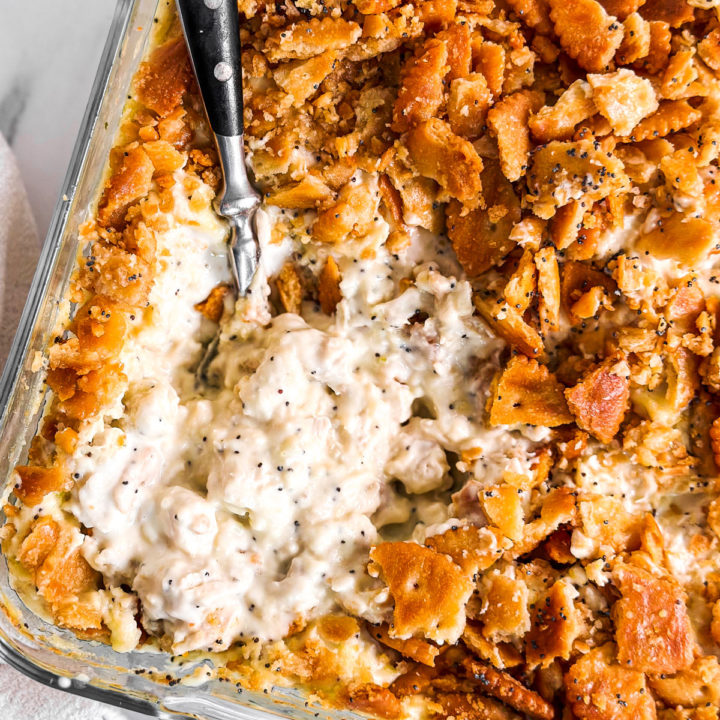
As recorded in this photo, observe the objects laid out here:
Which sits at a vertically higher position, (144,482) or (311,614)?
(144,482)

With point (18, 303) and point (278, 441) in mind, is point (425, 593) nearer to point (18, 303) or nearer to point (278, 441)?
point (278, 441)

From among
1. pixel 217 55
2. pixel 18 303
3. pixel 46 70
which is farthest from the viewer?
pixel 46 70

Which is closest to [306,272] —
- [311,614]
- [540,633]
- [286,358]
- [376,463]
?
[286,358]

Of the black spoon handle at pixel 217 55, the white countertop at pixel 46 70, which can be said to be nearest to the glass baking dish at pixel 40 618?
the black spoon handle at pixel 217 55

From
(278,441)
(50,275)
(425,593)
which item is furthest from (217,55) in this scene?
(425,593)

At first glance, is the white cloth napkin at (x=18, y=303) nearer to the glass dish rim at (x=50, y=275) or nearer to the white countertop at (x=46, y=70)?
the white countertop at (x=46, y=70)

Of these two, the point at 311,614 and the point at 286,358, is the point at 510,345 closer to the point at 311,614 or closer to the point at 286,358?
the point at 286,358
